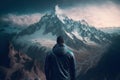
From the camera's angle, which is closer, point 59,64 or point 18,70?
point 59,64

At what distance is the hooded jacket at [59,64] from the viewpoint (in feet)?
18.0

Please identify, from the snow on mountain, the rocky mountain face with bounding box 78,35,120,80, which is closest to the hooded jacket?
the snow on mountain

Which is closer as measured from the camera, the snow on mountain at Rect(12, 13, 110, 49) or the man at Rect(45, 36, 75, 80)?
the man at Rect(45, 36, 75, 80)

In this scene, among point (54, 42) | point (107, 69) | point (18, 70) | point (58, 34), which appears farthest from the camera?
point (18, 70)

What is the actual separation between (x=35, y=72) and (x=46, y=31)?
5.67m

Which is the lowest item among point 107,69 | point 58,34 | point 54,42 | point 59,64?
point 107,69

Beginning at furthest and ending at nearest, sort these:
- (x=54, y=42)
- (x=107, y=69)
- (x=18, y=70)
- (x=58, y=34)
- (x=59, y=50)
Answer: (x=18, y=70) < (x=58, y=34) < (x=107, y=69) < (x=54, y=42) < (x=59, y=50)

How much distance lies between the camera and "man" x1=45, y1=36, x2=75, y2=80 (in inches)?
215

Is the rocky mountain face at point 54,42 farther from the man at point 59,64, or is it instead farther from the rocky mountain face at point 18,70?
the man at point 59,64

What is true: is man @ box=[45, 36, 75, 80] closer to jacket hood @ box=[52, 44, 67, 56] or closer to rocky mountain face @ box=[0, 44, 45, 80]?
jacket hood @ box=[52, 44, 67, 56]

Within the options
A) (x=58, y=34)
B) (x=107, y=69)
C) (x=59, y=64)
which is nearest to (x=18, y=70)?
(x=58, y=34)

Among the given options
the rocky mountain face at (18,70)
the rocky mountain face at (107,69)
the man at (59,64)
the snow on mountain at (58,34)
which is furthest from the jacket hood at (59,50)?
the rocky mountain face at (18,70)

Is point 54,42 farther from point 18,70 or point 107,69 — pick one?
point 107,69

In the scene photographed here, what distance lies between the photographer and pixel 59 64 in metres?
5.52
